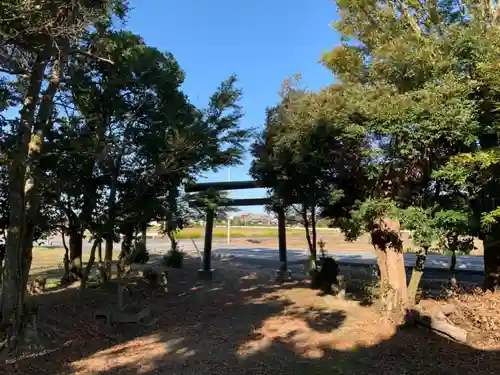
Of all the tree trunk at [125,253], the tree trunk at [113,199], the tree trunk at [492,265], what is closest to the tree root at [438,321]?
the tree trunk at [492,265]

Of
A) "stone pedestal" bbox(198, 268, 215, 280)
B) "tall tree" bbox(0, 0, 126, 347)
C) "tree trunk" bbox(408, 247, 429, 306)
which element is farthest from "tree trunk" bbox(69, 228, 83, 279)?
"tree trunk" bbox(408, 247, 429, 306)

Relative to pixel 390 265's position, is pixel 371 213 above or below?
above

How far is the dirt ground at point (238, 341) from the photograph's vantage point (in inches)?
231

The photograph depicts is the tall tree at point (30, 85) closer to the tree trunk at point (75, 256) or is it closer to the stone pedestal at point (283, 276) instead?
the tree trunk at point (75, 256)

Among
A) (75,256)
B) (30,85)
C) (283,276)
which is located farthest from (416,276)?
(75,256)

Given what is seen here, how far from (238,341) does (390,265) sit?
11.2 ft

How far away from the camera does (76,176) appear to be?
8773mm

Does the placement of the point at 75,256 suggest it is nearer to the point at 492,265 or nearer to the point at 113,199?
the point at 113,199

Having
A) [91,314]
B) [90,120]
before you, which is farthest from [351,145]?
[91,314]

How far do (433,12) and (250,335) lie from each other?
23.6ft

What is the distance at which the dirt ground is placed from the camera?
586cm

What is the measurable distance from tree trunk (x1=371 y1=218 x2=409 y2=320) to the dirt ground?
43 centimetres

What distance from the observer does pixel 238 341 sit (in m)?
7.12

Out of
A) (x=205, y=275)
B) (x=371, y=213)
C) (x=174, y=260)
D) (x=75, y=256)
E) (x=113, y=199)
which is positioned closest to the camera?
(x=371, y=213)
